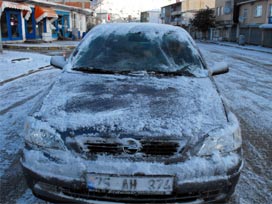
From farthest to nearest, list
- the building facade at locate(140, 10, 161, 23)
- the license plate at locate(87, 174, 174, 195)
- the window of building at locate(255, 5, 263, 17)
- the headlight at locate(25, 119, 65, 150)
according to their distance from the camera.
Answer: the building facade at locate(140, 10, 161, 23), the window of building at locate(255, 5, 263, 17), the headlight at locate(25, 119, 65, 150), the license plate at locate(87, 174, 174, 195)

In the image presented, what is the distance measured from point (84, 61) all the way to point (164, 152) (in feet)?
5.82

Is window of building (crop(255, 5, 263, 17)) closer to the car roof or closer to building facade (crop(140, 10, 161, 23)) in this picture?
the car roof

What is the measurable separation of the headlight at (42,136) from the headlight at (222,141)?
105cm

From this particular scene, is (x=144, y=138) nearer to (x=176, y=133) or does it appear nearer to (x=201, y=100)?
(x=176, y=133)

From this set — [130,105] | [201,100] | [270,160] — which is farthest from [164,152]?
[270,160]

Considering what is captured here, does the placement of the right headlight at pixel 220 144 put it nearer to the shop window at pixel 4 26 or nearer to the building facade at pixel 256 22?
the shop window at pixel 4 26

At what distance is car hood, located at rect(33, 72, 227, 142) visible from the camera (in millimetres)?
2418

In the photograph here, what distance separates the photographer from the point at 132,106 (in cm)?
269

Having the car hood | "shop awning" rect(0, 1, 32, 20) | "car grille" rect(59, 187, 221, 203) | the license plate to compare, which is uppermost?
"shop awning" rect(0, 1, 32, 20)

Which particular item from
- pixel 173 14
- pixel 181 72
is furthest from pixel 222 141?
pixel 173 14

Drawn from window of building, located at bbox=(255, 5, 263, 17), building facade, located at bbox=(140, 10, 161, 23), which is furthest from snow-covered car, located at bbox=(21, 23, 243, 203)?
building facade, located at bbox=(140, 10, 161, 23)

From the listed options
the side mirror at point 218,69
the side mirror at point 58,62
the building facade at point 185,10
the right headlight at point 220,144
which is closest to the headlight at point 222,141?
the right headlight at point 220,144

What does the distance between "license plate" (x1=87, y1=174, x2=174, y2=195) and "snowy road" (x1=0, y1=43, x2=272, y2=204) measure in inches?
34.2

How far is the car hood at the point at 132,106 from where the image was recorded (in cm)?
242
